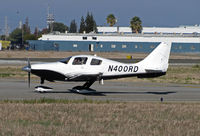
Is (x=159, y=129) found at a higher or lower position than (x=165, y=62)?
lower

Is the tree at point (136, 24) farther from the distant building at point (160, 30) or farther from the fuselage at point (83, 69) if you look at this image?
the fuselage at point (83, 69)

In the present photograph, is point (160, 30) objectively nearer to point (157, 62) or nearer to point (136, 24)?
point (136, 24)

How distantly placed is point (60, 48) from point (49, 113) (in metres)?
95.6

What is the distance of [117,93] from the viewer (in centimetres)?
2350

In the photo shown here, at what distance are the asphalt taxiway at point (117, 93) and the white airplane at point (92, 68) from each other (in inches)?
34.9

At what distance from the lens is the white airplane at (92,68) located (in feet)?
70.5

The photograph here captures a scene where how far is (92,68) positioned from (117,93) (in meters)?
2.44

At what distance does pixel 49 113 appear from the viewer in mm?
15195

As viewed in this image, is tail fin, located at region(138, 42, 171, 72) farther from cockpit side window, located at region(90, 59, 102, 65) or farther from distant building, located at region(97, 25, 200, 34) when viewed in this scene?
distant building, located at region(97, 25, 200, 34)

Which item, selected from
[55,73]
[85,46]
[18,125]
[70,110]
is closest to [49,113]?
[70,110]

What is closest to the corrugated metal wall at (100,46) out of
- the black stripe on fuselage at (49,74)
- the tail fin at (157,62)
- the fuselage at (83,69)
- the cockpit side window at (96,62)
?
the tail fin at (157,62)

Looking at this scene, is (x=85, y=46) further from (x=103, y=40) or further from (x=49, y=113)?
(x=49, y=113)

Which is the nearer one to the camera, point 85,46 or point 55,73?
point 55,73

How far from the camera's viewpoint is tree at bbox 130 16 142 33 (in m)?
141
